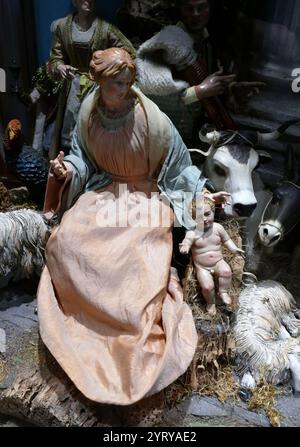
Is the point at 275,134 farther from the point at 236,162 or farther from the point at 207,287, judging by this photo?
the point at 207,287

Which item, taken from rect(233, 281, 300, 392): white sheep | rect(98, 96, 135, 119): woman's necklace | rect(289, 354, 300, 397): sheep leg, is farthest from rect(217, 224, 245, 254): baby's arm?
rect(98, 96, 135, 119): woman's necklace

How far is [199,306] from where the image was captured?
221 centimetres

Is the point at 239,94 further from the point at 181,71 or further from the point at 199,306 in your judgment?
the point at 199,306

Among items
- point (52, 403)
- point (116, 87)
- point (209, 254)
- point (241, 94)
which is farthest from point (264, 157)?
point (52, 403)

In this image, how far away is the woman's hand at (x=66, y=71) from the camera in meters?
2.56

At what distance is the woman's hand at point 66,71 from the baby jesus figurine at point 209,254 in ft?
3.50

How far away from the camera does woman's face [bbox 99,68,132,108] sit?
6.64 ft

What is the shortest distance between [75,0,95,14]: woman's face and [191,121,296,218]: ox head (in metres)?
0.91

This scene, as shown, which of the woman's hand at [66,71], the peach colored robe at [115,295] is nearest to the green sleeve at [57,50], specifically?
the woman's hand at [66,71]

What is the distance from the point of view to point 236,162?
2.35m

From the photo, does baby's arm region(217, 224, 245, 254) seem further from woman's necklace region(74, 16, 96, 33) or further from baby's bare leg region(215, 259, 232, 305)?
woman's necklace region(74, 16, 96, 33)

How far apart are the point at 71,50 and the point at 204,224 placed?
1.27 metres

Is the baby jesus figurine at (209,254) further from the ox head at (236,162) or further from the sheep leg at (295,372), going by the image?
the sheep leg at (295,372)

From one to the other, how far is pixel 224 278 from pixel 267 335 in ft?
1.45
